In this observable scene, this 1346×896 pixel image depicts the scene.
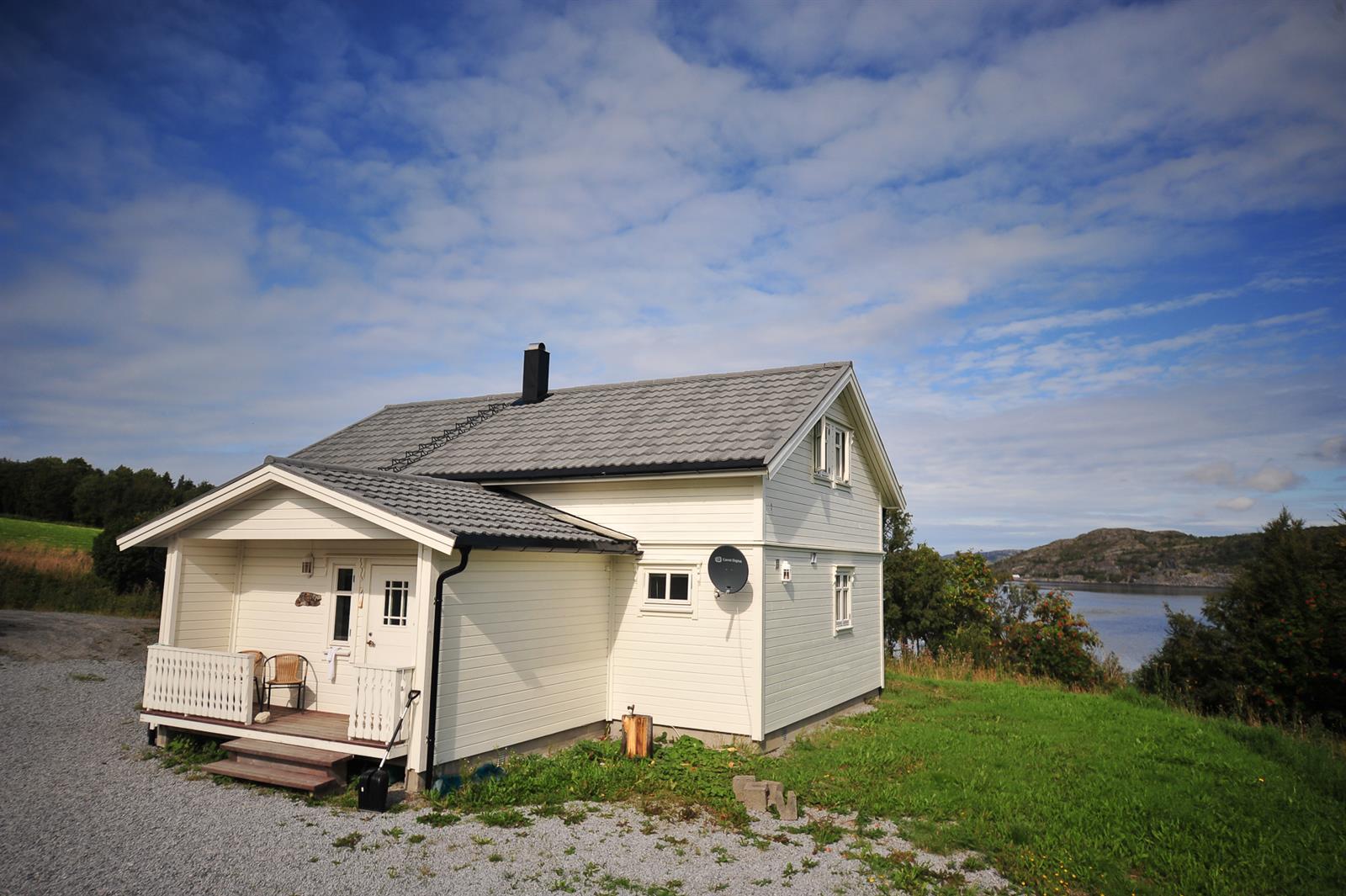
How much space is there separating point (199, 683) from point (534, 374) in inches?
343

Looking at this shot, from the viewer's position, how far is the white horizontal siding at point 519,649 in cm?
941

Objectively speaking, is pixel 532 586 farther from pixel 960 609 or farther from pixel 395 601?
pixel 960 609

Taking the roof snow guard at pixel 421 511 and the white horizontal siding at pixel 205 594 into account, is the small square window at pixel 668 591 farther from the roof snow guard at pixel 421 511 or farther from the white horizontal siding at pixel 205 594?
the white horizontal siding at pixel 205 594

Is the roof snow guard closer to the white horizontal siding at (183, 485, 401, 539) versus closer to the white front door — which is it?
the white horizontal siding at (183, 485, 401, 539)

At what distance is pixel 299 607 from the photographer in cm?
1163

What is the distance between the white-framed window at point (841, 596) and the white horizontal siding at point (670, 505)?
3533 millimetres

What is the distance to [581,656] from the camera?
38.0ft

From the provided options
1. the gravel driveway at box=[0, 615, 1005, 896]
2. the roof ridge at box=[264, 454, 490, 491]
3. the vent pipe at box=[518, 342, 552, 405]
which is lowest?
the gravel driveway at box=[0, 615, 1005, 896]

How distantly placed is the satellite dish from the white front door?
4267 millimetres

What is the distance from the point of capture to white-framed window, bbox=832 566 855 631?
14.1 metres

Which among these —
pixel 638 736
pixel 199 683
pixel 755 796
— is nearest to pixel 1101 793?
pixel 755 796

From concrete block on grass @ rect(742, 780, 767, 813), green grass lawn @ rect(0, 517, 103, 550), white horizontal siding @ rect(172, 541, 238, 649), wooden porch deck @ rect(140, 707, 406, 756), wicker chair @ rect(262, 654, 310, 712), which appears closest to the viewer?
concrete block on grass @ rect(742, 780, 767, 813)

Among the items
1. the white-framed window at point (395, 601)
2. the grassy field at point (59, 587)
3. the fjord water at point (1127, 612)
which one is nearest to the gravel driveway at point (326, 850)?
the white-framed window at point (395, 601)

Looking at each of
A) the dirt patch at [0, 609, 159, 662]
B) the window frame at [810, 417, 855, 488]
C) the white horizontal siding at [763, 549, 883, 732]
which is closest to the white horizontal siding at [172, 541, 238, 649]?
the dirt patch at [0, 609, 159, 662]
